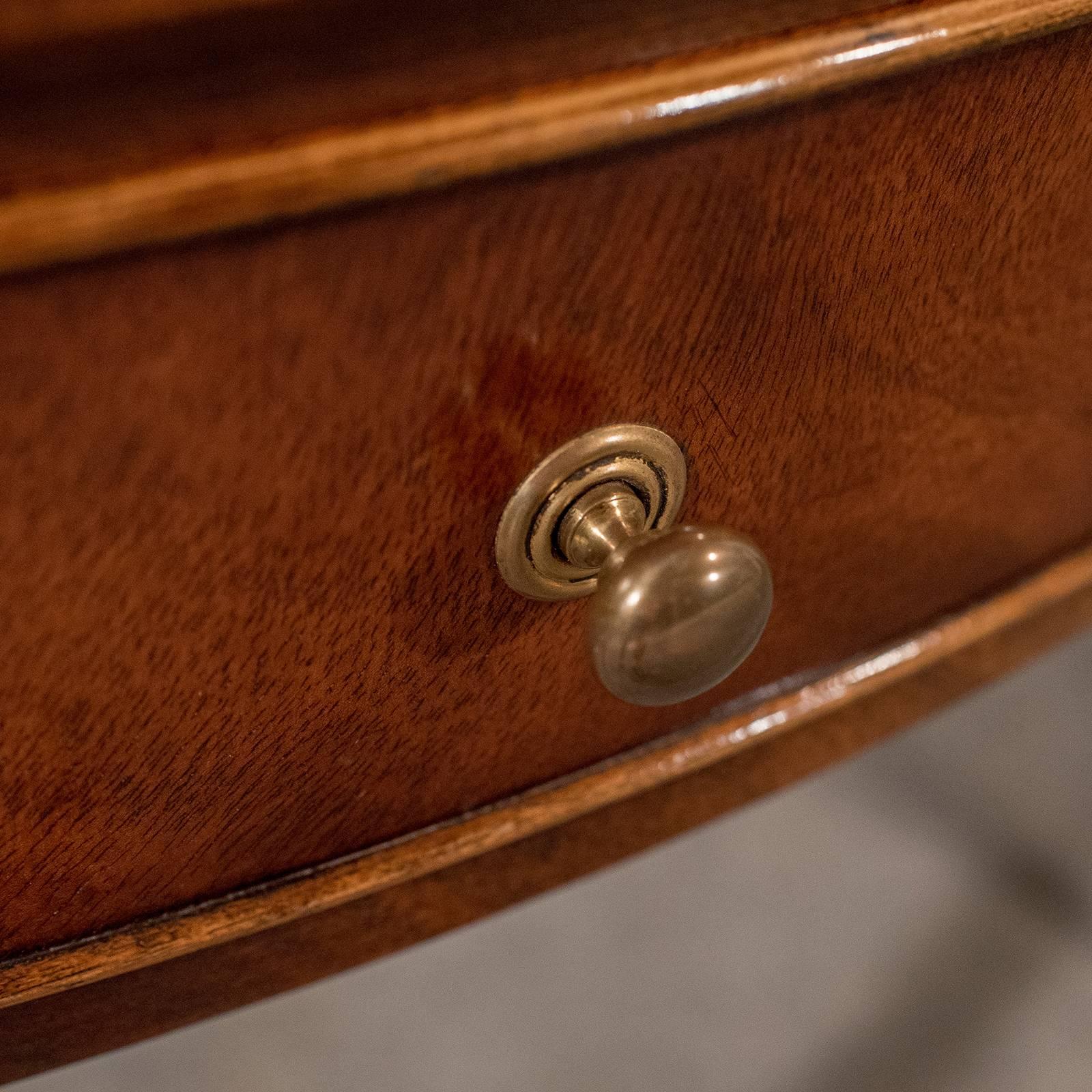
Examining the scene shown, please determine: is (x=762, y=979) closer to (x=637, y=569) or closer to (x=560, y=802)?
(x=560, y=802)

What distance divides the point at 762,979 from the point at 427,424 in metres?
0.55

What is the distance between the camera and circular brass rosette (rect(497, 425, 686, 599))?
0.76ft

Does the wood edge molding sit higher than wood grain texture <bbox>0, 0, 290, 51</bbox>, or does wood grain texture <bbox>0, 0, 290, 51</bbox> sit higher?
wood grain texture <bbox>0, 0, 290, 51</bbox>

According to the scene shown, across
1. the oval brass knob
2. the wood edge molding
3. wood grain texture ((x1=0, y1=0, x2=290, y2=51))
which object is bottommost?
the oval brass knob

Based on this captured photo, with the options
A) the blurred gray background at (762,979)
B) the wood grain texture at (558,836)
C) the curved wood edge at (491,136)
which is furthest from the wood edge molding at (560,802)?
the blurred gray background at (762,979)

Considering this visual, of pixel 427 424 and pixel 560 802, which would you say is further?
pixel 560 802

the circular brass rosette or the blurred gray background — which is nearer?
the circular brass rosette

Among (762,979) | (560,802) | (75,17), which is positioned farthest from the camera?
(762,979)

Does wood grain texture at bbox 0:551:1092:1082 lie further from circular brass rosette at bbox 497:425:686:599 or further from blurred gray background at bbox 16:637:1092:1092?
blurred gray background at bbox 16:637:1092:1092

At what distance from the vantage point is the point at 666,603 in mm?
218

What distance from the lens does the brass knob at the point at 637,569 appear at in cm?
22

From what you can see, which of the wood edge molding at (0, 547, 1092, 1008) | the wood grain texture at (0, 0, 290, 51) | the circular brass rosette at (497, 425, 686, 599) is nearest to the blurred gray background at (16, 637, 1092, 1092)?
the wood edge molding at (0, 547, 1092, 1008)

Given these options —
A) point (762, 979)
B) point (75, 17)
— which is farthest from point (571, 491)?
point (762, 979)

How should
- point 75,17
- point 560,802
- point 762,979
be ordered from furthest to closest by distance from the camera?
point 762,979 → point 560,802 → point 75,17
